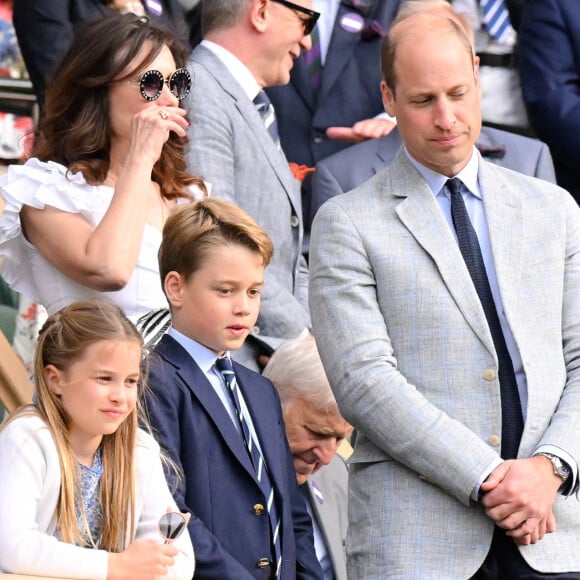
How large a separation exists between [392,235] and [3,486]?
122 centimetres

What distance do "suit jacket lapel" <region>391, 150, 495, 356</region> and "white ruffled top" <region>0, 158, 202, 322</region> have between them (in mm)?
848

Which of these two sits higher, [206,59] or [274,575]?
[206,59]

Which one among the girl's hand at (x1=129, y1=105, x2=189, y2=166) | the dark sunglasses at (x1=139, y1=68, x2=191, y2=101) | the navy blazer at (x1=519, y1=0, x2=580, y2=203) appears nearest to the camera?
the girl's hand at (x1=129, y1=105, x2=189, y2=166)

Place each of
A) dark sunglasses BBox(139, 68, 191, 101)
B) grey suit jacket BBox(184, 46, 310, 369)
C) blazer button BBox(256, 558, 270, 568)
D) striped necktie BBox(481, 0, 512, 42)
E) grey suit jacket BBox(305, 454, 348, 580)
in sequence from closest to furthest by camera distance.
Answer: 1. blazer button BBox(256, 558, 270, 568)
2. dark sunglasses BBox(139, 68, 191, 101)
3. grey suit jacket BBox(305, 454, 348, 580)
4. grey suit jacket BBox(184, 46, 310, 369)
5. striped necktie BBox(481, 0, 512, 42)

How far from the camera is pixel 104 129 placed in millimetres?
4516

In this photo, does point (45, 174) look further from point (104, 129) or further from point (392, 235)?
point (392, 235)

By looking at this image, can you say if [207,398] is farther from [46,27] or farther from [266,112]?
[46,27]

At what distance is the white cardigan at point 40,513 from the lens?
3211mm

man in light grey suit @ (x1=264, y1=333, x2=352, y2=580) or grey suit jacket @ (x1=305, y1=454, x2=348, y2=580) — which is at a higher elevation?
man in light grey suit @ (x1=264, y1=333, x2=352, y2=580)

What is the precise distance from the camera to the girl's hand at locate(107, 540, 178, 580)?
10.7ft

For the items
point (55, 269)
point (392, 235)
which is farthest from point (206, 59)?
point (392, 235)

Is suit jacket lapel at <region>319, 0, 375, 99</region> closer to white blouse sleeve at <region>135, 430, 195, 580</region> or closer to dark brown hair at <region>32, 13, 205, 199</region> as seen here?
dark brown hair at <region>32, 13, 205, 199</region>

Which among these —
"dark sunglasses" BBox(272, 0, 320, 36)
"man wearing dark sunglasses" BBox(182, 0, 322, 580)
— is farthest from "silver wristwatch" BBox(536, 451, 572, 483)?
"dark sunglasses" BBox(272, 0, 320, 36)

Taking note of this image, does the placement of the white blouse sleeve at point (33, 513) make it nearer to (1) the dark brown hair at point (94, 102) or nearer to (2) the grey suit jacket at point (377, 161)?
(1) the dark brown hair at point (94, 102)
